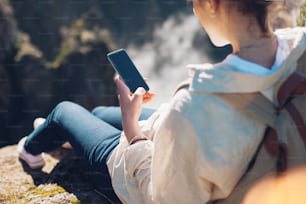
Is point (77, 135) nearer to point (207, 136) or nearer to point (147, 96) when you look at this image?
point (147, 96)

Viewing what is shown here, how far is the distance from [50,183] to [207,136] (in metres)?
0.61

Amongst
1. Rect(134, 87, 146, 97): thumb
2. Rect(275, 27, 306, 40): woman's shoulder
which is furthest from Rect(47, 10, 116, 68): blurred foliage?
Rect(275, 27, 306, 40): woman's shoulder

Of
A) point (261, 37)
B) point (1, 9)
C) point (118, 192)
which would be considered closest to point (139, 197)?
point (118, 192)

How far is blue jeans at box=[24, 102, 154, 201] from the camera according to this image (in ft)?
4.07

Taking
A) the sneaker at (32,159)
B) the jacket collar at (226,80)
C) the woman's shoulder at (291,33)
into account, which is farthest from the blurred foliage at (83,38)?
the jacket collar at (226,80)

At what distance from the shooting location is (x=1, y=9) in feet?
23.0

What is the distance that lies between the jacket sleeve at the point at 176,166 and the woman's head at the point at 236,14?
0.17 metres

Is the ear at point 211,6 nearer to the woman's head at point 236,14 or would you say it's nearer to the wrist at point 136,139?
the woman's head at point 236,14

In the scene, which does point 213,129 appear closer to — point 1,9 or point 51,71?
point 51,71

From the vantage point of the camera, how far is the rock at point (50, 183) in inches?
51.2

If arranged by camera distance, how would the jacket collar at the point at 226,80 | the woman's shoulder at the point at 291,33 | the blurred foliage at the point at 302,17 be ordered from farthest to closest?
the blurred foliage at the point at 302,17
the woman's shoulder at the point at 291,33
the jacket collar at the point at 226,80

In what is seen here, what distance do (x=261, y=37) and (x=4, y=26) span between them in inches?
241

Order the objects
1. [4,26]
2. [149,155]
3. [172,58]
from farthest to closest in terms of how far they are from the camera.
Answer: [172,58] < [4,26] < [149,155]

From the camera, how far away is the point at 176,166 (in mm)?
916
